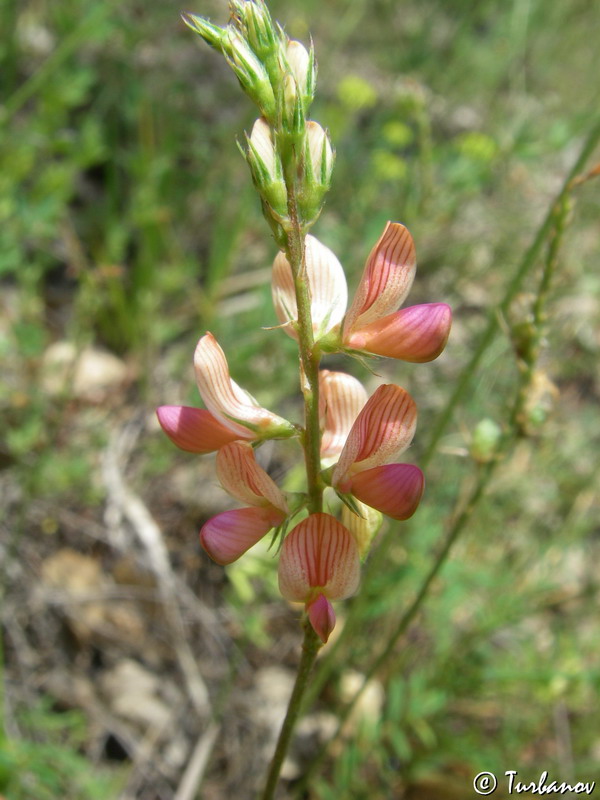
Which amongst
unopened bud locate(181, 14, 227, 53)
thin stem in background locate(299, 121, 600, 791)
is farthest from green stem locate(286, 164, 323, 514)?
thin stem in background locate(299, 121, 600, 791)

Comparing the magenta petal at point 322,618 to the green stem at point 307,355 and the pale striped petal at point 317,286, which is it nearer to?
the green stem at point 307,355

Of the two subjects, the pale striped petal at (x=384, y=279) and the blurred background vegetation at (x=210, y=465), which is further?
the blurred background vegetation at (x=210, y=465)

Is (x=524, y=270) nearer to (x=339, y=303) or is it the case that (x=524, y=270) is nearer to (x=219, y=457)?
(x=339, y=303)

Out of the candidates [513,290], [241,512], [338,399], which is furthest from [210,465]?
[241,512]

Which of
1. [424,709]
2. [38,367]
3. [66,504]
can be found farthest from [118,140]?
[424,709]

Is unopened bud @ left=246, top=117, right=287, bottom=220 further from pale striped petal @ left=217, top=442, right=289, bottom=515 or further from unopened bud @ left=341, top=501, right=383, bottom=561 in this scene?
unopened bud @ left=341, top=501, right=383, bottom=561

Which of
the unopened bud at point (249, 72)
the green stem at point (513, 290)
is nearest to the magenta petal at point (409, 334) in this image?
the unopened bud at point (249, 72)

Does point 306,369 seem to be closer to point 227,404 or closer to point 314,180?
point 227,404

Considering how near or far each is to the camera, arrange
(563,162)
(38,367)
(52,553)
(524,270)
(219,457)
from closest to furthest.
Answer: (219,457), (524,270), (52,553), (38,367), (563,162)
